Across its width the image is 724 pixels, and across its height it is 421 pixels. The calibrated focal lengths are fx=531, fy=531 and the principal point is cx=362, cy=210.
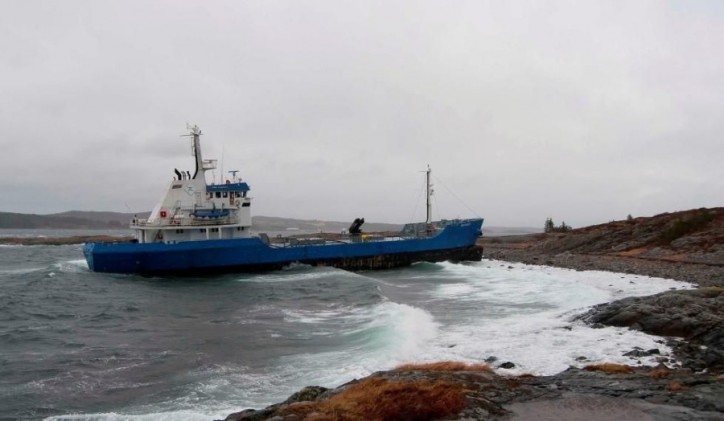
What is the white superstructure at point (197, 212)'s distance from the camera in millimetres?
32969

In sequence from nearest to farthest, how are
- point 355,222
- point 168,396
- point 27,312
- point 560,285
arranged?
point 168,396
point 27,312
point 560,285
point 355,222

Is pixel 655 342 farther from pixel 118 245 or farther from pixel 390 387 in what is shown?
pixel 118 245

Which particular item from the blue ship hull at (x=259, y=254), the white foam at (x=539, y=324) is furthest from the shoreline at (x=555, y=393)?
the blue ship hull at (x=259, y=254)

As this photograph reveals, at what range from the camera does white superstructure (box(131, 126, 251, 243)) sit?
32969 mm

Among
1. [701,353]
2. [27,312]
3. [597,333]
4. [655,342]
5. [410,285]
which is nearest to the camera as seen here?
[701,353]

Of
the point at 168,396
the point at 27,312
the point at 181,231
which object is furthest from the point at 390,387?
the point at 181,231

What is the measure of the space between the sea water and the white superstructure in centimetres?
525

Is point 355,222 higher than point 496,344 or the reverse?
higher

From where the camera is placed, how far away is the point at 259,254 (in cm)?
3359

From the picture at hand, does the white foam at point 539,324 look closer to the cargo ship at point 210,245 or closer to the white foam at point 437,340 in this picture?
the white foam at point 437,340

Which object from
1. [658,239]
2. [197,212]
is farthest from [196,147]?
[658,239]

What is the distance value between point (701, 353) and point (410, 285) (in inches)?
684

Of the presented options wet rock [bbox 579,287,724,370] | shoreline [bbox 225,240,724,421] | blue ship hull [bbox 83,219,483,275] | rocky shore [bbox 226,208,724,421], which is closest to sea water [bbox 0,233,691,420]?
wet rock [bbox 579,287,724,370]

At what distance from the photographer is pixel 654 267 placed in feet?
101
